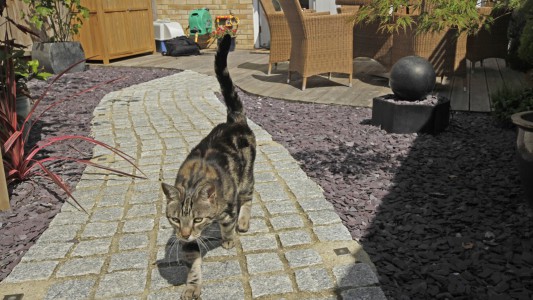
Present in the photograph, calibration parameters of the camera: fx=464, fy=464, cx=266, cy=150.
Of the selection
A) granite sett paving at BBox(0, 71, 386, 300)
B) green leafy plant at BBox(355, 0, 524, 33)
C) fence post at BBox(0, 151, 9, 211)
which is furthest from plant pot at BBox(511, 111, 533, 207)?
fence post at BBox(0, 151, 9, 211)

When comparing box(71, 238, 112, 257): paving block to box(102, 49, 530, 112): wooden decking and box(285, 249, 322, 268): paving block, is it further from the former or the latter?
box(102, 49, 530, 112): wooden decking

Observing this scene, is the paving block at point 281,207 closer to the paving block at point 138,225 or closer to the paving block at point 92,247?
the paving block at point 138,225

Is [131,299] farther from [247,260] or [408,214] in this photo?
[408,214]

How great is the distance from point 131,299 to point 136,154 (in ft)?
7.63

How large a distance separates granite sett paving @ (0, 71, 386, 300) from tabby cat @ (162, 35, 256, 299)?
152 millimetres

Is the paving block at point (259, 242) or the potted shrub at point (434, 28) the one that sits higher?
the potted shrub at point (434, 28)

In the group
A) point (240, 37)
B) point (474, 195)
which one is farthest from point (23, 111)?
point (240, 37)

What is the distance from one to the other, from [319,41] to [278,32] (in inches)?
44.6

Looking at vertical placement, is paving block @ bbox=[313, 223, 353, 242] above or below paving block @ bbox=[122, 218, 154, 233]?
below

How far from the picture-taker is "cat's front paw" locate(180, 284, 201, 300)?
2.32 meters

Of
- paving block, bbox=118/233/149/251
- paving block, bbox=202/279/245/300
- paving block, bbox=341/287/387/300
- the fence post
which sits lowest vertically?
paving block, bbox=202/279/245/300

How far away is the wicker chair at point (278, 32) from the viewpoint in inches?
286

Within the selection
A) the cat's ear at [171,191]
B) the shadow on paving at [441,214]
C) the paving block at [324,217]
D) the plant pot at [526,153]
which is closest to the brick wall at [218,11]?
the shadow on paving at [441,214]

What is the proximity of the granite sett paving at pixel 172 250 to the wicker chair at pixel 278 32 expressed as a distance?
3575 mm
